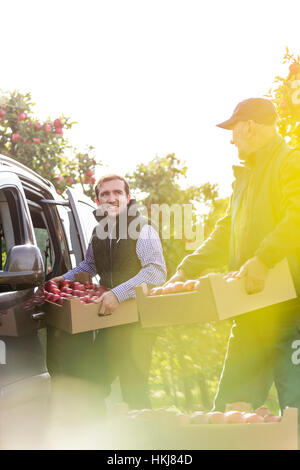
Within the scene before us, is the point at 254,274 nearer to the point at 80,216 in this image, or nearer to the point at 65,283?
the point at 65,283

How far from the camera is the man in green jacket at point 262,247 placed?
283cm

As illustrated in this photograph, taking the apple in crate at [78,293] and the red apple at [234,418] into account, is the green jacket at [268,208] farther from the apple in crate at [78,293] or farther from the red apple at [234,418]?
the apple in crate at [78,293]

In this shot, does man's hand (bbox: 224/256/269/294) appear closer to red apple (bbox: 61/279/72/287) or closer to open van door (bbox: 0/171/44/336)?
open van door (bbox: 0/171/44/336)

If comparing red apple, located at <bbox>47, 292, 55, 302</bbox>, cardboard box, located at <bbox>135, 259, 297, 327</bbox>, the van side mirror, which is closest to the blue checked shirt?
red apple, located at <bbox>47, 292, 55, 302</bbox>

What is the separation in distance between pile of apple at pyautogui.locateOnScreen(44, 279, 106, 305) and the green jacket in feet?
3.52

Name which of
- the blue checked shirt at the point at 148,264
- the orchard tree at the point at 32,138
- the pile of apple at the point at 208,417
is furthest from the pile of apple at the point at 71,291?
the orchard tree at the point at 32,138

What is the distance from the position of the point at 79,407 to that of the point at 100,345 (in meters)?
0.47

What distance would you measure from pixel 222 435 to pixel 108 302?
135 cm

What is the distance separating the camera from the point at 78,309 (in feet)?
12.2

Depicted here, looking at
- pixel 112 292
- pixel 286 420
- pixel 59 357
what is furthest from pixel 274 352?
pixel 59 357

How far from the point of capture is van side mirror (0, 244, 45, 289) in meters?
3.42

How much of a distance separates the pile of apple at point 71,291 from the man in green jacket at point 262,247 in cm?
Result: 110

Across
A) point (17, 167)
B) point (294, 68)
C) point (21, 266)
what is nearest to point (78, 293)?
point (21, 266)
